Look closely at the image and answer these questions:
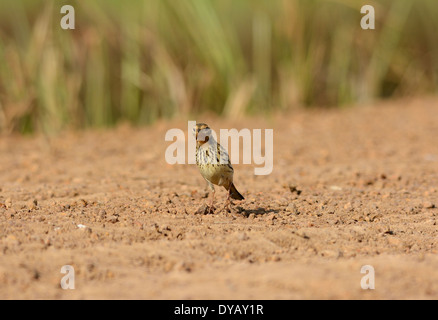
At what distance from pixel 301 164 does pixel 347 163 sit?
1.44ft

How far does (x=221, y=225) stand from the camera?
14.0 ft

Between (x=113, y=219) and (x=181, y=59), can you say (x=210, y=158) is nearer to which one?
(x=113, y=219)

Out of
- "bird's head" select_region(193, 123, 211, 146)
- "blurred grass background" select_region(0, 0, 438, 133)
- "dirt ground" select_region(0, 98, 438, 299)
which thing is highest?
"blurred grass background" select_region(0, 0, 438, 133)

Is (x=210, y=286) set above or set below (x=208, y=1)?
below

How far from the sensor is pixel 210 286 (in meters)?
3.34

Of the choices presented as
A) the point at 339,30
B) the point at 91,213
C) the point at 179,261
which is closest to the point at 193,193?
the point at 91,213

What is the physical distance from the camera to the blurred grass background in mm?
8367

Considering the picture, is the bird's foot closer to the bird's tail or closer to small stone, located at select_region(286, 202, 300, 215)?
the bird's tail

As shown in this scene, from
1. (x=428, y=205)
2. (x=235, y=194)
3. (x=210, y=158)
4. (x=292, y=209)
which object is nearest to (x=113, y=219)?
(x=210, y=158)

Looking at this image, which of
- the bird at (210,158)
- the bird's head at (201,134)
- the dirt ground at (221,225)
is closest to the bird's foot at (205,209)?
the dirt ground at (221,225)

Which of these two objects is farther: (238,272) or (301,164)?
(301,164)

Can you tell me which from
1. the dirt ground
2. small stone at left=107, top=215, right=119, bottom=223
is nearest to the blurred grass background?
the dirt ground

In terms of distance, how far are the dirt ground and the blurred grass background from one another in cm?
119
